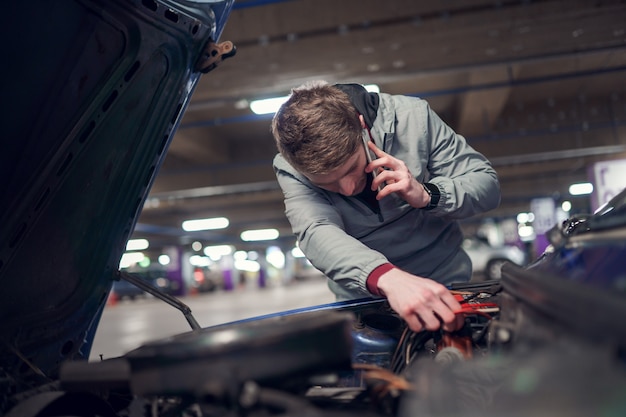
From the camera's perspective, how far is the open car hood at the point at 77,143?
1.19m

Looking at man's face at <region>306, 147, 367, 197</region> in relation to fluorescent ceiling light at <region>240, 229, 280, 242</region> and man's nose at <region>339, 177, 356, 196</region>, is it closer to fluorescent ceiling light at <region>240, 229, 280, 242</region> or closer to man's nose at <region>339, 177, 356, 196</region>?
man's nose at <region>339, 177, 356, 196</region>

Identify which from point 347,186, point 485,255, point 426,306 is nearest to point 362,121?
point 347,186

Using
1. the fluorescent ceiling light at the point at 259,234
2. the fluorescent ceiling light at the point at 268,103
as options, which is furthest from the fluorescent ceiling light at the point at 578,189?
the fluorescent ceiling light at the point at 259,234

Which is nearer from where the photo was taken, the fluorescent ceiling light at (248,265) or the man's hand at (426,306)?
the man's hand at (426,306)

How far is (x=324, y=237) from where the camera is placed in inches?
62.0

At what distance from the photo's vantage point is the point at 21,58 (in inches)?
44.9

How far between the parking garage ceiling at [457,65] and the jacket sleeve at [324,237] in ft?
10.1

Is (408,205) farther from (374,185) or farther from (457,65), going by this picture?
(457,65)

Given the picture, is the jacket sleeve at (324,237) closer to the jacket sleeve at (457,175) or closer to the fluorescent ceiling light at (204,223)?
the jacket sleeve at (457,175)

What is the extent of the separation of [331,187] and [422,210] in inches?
12.7

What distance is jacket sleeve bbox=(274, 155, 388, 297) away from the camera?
1393mm

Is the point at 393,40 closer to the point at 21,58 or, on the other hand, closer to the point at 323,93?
the point at 323,93

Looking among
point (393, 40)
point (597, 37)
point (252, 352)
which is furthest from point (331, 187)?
point (597, 37)

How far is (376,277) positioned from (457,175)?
0.69 metres
